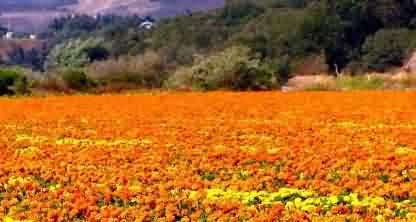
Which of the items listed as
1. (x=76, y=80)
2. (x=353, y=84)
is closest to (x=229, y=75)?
(x=353, y=84)

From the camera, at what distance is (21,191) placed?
11414 millimetres

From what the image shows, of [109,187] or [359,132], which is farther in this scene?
[359,132]

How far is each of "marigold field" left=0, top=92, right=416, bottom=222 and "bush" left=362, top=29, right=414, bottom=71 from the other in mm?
47381

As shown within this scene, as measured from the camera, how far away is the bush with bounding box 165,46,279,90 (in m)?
43.8

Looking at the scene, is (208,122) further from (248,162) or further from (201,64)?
(201,64)

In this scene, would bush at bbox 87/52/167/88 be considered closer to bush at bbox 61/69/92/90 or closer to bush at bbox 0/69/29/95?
bush at bbox 61/69/92/90

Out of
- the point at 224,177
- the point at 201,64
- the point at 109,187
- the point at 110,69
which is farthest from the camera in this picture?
the point at 110,69

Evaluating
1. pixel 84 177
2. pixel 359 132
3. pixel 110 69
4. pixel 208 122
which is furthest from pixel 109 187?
pixel 110 69

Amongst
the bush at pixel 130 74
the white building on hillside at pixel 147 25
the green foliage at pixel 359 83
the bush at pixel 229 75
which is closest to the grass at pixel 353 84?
the green foliage at pixel 359 83

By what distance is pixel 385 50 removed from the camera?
2744 inches

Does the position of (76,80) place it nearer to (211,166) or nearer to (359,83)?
(359,83)

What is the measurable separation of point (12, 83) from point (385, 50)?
117ft

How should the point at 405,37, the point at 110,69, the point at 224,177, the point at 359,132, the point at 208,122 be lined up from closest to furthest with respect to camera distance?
the point at 224,177
the point at 359,132
the point at 208,122
the point at 110,69
the point at 405,37

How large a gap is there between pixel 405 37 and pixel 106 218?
65.0 m
